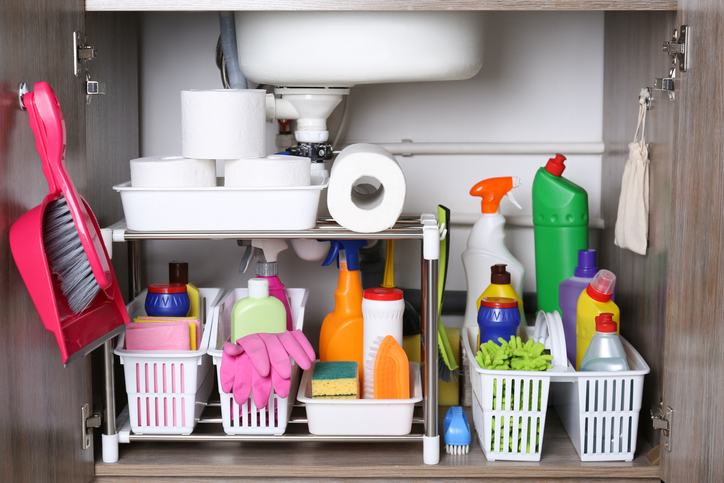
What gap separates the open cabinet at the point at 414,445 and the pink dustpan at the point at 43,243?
24 mm

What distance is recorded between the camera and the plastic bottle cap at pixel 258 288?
1.21 metres

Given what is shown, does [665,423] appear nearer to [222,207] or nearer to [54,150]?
[222,207]

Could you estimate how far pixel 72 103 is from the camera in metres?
1.12

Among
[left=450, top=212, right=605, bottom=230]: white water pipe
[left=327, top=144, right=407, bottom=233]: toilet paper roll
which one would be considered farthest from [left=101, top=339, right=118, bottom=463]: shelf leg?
[left=450, top=212, right=605, bottom=230]: white water pipe

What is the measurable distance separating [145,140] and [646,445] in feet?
3.82

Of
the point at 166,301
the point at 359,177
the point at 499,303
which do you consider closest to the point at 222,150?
the point at 359,177

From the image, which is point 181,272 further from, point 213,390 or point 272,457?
point 272,457

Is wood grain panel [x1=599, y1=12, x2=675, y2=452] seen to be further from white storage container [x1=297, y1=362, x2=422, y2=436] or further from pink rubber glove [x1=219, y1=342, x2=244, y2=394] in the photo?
pink rubber glove [x1=219, y1=342, x2=244, y2=394]

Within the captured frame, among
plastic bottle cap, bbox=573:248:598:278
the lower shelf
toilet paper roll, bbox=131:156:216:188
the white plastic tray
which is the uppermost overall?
toilet paper roll, bbox=131:156:216:188

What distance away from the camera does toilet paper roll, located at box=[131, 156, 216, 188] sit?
1.15m

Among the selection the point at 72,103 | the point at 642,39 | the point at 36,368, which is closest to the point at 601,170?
the point at 642,39

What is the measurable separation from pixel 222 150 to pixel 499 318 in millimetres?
537

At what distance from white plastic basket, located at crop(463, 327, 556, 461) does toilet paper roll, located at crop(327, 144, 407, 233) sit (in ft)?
0.93

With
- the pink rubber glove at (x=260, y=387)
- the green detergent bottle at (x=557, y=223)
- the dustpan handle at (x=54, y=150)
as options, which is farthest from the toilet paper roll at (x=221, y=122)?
the green detergent bottle at (x=557, y=223)
